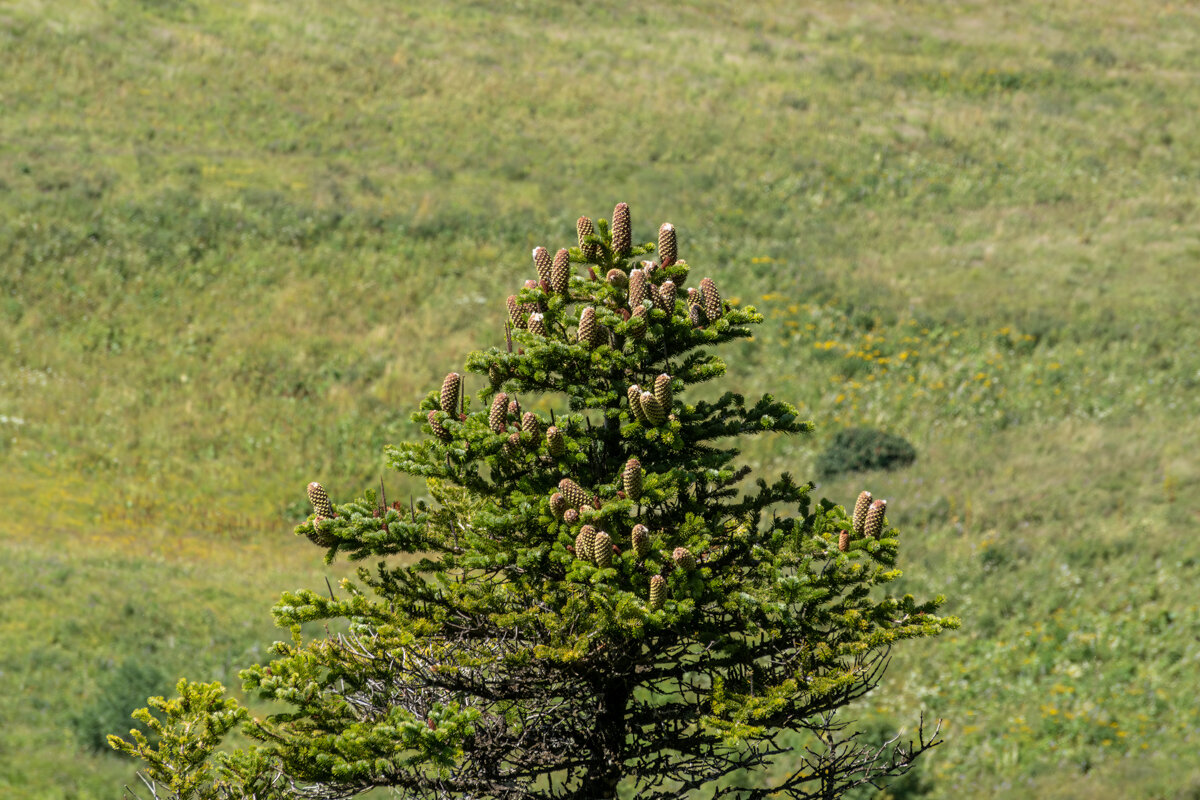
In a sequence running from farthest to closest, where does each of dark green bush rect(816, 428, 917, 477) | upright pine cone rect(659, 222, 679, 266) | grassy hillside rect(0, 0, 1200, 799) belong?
dark green bush rect(816, 428, 917, 477) < grassy hillside rect(0, 0, 1200, 799) < upright pine cone rect(659, 222, 679, 266)

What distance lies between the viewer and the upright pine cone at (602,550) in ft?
20.5

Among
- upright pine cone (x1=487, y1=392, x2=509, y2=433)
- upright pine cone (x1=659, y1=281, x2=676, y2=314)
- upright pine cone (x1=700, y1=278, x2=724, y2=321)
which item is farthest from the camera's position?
upright pine cone (x1=700, y1=278, x2=724, y2=321)

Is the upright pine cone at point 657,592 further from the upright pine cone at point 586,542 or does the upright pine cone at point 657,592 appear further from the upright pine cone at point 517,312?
the upright pine cone at point 517,312

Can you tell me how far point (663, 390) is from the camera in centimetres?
657

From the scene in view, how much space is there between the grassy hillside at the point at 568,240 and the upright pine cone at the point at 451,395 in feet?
32.5

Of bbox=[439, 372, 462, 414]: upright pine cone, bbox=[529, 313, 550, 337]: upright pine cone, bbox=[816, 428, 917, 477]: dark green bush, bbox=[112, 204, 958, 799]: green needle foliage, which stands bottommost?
bbox=[816, 428, 917, 477]: dark green bush

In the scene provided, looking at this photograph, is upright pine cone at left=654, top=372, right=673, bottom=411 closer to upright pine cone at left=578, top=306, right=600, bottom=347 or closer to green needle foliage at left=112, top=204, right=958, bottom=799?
green needle foliage at left=112, top=204, right=958, bottom=799

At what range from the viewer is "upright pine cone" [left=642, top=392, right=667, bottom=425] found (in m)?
6.57

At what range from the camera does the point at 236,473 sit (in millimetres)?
25672

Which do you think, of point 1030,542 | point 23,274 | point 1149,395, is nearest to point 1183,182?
point 1149,395

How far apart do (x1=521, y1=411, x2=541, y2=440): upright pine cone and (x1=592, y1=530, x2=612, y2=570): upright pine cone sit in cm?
83

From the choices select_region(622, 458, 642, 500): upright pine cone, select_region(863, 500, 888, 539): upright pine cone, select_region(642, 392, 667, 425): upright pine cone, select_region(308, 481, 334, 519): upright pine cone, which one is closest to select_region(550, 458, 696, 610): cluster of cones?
select_region(622, 458, 642, 500): upright pine cone

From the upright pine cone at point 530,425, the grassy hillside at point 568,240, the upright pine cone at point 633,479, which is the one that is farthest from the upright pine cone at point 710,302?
the grassy hillside at point 568,240

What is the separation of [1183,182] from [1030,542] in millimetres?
27262
